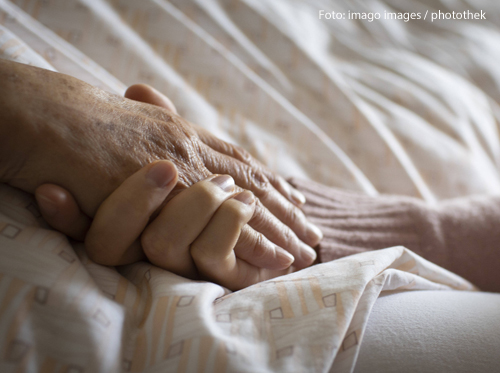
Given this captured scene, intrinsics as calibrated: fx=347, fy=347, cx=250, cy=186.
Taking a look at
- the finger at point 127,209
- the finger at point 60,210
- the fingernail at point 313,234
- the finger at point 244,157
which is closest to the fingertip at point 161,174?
the finger at point 127,209

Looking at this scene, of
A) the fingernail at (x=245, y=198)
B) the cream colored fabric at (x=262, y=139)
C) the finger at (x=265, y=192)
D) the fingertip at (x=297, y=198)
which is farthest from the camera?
the fingertip at (x=297, y=198)

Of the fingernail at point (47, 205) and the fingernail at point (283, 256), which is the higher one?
the fingernail at point (283, 256)

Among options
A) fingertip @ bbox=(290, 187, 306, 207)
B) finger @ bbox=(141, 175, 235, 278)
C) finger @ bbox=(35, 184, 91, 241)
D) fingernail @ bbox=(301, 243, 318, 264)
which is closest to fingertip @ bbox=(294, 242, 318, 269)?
fingernail @ bbox=(301, 243, 318, 264)

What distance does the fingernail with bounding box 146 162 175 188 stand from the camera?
41 centimetres

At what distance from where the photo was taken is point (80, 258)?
1.41 feet

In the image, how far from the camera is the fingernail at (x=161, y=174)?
41cm

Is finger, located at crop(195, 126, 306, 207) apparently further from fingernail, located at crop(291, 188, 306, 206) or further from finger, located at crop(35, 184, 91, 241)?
finger, located at crop(35, 184, 91, 241)

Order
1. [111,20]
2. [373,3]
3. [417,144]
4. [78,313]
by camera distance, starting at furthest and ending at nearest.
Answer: [373,3], [417,144], [111,20], [78,313]

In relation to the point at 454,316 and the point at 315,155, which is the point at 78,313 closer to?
the point at 454,316

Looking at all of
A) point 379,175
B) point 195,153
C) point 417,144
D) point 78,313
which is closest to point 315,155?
point 379,175

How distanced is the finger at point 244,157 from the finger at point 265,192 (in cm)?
Answer: 3

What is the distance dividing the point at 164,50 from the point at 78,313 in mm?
711

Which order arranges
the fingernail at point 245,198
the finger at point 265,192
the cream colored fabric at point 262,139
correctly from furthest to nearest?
the finger at point 265,192 < the fingernail at point 245,198 < the cream colored fabric at point 262,139

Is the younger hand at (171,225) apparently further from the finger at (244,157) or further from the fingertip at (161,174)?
the finger at (244,157)
